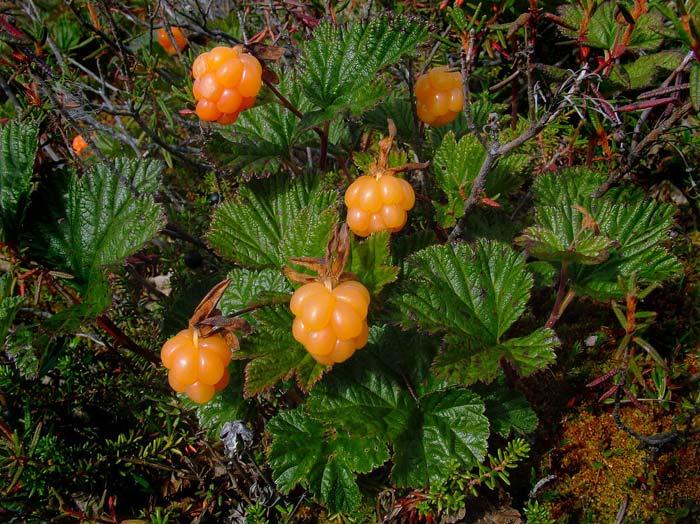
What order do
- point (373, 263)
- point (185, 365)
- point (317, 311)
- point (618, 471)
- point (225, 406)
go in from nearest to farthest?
1. point (317, 311)
2. point (185, 365)
3. point (373, 263)
4. point (225, 406)
5. point (618, 471)

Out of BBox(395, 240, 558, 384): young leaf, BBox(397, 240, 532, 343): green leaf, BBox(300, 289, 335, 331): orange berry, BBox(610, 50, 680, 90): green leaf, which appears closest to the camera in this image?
BBox(300, 289, 335, 331): orange berry

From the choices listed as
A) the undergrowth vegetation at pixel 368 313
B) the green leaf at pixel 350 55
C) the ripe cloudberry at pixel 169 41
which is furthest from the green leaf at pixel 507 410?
the ripe cloudberry at pixel 169 41

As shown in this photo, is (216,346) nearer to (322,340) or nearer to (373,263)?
(322,340)

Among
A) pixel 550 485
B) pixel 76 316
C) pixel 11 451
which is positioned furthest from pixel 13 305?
pixel 550 485

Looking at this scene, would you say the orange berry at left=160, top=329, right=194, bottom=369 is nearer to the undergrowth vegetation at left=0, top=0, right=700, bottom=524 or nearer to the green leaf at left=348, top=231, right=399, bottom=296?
the undergrowth vegetation at left=0, top=0, right=700, bottom=524

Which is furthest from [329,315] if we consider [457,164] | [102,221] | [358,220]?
[102,221]

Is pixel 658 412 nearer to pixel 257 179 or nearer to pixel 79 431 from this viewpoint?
pixel 257 179

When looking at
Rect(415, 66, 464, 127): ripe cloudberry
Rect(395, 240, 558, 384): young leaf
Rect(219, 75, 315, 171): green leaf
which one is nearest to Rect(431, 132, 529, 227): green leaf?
Rect(415, 66, 464, 127): ripe cloudberry
